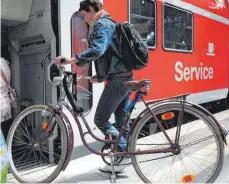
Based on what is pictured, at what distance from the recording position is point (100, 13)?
2377mm

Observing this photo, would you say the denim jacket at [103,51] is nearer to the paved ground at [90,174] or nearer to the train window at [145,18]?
the paved ground at [90,174]

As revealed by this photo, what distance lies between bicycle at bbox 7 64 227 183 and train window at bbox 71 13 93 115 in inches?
21.2

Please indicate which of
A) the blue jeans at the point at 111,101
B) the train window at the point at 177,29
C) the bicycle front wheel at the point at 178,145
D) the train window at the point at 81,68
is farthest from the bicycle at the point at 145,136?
the train window at the point at 177,29

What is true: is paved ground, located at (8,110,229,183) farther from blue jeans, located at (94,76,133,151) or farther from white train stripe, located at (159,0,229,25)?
white train stripe, located at (159,0,229,25)

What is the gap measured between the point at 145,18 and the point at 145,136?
193 cm

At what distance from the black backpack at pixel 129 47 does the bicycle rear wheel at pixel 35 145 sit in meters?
0.70

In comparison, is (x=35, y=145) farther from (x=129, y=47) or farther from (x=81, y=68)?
(x=129, y=47)

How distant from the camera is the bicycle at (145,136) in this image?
7.22ft

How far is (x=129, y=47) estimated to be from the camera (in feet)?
7.67

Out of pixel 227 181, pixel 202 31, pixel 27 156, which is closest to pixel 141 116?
pixel 227 181

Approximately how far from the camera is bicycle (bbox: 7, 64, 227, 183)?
2199mm

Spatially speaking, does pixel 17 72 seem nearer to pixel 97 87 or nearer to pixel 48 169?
pixel 97 87

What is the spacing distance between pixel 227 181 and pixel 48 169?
1.58 metres

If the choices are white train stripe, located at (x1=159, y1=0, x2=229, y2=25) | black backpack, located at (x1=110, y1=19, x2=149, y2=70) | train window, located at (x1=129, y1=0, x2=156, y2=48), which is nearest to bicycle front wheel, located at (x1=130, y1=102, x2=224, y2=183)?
black backpack, located at (x1=110, y1=19, x2=149, y2=70)
